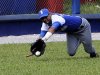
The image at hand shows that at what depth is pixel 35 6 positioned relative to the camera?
15039mm

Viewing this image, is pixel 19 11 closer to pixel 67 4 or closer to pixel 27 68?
pixel 67 4

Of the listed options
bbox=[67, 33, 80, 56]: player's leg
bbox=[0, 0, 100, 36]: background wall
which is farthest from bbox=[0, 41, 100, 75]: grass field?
bbox=[0, 0, 100, 36]: background wall

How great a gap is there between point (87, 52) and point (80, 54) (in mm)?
645

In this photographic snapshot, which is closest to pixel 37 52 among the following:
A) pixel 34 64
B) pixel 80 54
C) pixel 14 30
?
pixel 34 64

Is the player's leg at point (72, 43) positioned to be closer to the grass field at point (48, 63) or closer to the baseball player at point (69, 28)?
the baseball player at point (69, 28)

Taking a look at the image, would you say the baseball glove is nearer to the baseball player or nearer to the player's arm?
the baseball player

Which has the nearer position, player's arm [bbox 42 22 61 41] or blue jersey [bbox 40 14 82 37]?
player's arm [bbox 42 22 61 41]

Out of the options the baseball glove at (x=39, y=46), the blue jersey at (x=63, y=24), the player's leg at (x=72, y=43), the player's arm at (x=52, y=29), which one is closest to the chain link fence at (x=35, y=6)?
the player's leg at (x=72, y=43)

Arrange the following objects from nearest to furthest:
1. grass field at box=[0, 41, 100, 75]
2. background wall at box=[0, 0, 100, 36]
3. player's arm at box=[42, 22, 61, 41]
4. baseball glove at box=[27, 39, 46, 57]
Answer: grass field at box=[0, 41, 100, 75] → player's arm at box=[42, 22, 61, 41] → baseball glove at box=[27, 39, 46, 57] → background wall at box=[0, 0, 100, 36]

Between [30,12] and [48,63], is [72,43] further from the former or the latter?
[30,12]

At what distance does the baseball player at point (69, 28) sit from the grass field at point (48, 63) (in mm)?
293

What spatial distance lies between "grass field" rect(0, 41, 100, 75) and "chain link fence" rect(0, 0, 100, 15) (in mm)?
2894

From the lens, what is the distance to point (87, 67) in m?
9.25

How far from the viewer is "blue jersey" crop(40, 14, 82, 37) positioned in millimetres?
9508
